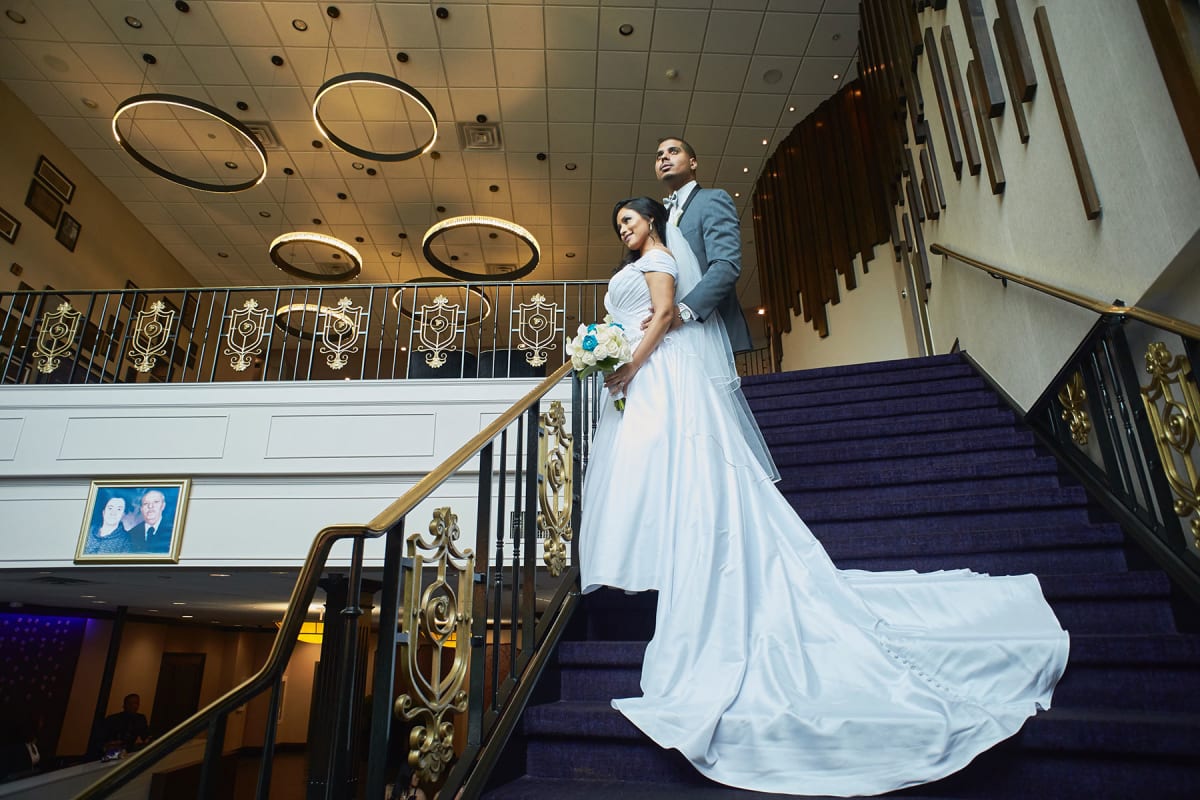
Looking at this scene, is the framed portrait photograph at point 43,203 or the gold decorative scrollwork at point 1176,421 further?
the framed portrait photograph at point 43,203

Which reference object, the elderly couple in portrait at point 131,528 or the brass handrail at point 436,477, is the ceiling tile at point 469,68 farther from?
the brass handrail at point 436,477

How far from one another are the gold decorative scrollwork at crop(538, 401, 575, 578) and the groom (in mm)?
678

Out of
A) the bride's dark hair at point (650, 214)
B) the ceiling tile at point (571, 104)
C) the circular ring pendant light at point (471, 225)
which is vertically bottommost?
the bride's dark hair at point (650, 214)

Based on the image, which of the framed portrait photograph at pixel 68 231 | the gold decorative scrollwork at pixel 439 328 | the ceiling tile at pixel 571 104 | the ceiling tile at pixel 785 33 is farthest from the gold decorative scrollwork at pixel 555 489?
the framed portrait photograph at pixel 68 231

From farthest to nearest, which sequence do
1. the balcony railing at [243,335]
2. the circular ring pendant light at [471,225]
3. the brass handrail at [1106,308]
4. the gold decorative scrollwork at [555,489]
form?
the circular ring pendant light at [471,225] → the balcony railing at [243,335] → the gold decorative scrollwork at [555,489] → the brass handrail at [1106,308]

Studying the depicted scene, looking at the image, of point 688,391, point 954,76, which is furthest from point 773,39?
point 688,391

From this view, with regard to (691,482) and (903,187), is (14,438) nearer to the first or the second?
(691,482)

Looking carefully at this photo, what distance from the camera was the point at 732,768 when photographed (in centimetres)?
161

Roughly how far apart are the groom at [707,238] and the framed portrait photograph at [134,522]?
15.9ft

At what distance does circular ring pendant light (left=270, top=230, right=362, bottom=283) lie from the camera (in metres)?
9.66

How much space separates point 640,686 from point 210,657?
15304 millimetres

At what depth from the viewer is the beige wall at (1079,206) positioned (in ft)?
7.49

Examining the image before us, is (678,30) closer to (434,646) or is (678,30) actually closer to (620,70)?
(620,70)

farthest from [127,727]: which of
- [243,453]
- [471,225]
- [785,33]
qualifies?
[785,33]
